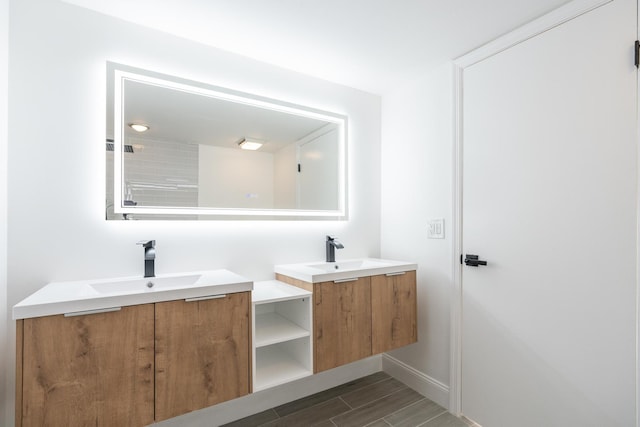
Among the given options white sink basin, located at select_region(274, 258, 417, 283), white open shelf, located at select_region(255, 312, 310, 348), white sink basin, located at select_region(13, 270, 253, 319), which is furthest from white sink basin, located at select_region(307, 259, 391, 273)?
white sink basin, located at select_region(13, 270, 253, 319)

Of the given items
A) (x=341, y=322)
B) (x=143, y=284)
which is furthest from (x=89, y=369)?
(x=341, y=322)

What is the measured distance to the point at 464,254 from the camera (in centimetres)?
206

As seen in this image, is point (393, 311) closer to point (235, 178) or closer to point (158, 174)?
point (235, 178)

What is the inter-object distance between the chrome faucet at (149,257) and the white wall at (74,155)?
11 cm

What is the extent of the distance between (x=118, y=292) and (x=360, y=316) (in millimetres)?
1321

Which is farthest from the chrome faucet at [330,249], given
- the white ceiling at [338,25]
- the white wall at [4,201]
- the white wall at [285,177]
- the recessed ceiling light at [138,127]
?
the white wall at [4,201]

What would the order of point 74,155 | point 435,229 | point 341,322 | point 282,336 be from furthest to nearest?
point 435,229 < point 341,322 < point 282,336 < point 74,155

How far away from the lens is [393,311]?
207 centimetres

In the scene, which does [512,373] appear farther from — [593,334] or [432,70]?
[432,70]

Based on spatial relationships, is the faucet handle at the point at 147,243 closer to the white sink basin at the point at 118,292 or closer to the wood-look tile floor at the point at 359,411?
the white sink basin at the point at 118,292

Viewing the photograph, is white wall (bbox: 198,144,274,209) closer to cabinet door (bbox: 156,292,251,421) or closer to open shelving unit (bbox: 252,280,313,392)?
open shelving unit (bbox: 252,280,313,392)

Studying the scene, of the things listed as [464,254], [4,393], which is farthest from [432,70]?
[4,393]

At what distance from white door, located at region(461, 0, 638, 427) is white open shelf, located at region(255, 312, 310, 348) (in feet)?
3.69

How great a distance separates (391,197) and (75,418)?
90.3 inches
